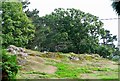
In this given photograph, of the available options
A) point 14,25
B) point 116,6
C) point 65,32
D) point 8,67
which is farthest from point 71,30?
point 116,6

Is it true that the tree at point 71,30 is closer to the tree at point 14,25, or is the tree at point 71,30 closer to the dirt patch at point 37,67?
the tree at point 14,25

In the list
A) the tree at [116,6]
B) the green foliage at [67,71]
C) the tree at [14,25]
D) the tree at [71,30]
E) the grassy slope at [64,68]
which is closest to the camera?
the tree at [116,6]

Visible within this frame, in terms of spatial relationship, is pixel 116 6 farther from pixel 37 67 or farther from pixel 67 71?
pixel 37 67

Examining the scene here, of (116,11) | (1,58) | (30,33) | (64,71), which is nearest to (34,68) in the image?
(64,71)

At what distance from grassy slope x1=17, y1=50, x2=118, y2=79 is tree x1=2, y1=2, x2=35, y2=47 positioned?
4.73 metres

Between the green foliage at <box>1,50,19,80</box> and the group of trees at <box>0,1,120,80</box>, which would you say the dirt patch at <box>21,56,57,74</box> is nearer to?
the green foliage at <box>1,50,19,80</box>

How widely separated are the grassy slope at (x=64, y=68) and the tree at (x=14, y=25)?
4727 millimetres

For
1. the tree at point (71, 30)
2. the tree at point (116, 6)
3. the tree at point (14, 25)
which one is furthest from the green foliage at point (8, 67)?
the tree at point (71, 30)

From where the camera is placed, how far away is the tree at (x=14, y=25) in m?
14.2

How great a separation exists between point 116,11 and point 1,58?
298cm

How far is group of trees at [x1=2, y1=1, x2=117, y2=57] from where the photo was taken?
1656 centimetres

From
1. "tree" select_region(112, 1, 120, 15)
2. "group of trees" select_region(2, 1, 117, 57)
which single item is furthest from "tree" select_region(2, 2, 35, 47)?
"tree" select_region(112, 1, 120, 15)

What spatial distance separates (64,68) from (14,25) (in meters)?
7.44

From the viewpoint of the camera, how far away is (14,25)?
15133 millimetres
